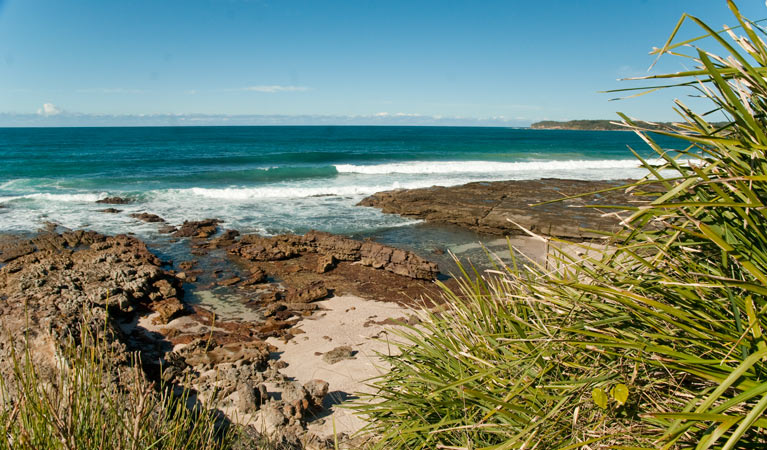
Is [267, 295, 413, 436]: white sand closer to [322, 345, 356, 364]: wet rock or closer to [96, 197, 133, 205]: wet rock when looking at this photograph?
[322, 345, 356, 364]: wet rock

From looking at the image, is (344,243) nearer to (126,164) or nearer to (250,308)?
(250,308)

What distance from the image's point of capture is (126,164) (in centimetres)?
→ 3369

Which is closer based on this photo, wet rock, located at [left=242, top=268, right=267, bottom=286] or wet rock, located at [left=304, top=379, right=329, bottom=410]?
wet rock, located at [left=304, top=379, right=329, bottom=410]

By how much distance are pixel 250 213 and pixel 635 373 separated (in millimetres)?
17304

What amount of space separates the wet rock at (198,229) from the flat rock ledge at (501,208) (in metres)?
6.65

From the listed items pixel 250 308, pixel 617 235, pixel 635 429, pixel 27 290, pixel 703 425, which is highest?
pixel 617 235

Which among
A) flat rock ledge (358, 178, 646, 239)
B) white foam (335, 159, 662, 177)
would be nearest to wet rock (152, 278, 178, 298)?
flat rock ledge (358, 178, 646, 239)

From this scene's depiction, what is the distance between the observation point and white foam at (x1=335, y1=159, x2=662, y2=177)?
33.5 metres

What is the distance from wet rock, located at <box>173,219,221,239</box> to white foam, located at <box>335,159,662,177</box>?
18.5 metres

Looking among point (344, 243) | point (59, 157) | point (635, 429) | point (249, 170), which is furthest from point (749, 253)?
point (59, 157)

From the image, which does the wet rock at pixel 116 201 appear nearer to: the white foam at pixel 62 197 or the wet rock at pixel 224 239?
the white foam at pixel 62 197

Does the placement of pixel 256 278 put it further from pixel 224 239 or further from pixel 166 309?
pixel 224 239

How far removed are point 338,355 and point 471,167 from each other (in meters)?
31.2

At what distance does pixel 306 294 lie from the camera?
8984 millimetres
